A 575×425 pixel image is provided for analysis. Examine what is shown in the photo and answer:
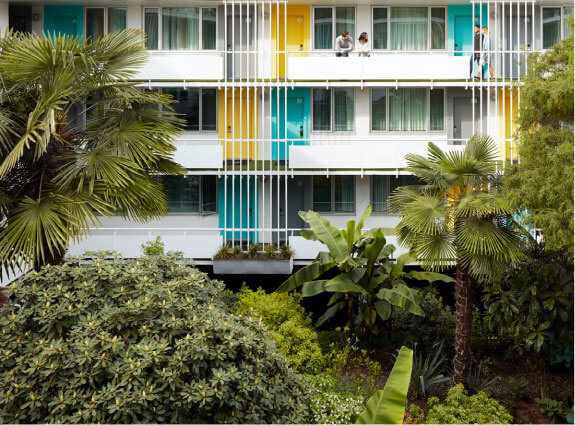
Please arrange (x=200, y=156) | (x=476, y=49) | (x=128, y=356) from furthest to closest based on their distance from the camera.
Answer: (x=476, y=49) < (x=200, y=156) < (x=128, y=356)

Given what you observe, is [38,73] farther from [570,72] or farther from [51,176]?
[570,72]

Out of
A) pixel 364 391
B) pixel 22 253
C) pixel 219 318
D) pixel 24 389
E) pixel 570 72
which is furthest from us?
pixel 364 391

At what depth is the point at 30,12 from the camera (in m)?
19.8

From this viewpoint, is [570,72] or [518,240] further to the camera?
[518,240]

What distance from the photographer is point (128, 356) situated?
751 centimetres

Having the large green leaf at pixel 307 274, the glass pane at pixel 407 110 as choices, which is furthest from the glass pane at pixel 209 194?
the large green leaf at pixel 307 274

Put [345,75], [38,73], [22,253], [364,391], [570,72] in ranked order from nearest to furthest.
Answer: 1. [570,72]
2. [22,253]
3. [38,73]
4. [364,391]
5. [345,75]

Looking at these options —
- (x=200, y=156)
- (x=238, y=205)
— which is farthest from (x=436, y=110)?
(x=200, y=156)

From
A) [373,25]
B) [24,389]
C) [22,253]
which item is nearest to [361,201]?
[373,25]

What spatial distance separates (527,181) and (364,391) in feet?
Result: 15.1

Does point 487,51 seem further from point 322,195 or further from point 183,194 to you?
point 183,194

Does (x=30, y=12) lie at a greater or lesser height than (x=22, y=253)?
greater

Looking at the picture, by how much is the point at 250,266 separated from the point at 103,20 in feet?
29.9

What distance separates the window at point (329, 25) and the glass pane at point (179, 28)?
3.70m
